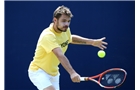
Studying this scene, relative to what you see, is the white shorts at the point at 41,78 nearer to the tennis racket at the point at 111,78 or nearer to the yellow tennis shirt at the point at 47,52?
the yellow tennis shirt at the point at 47,52

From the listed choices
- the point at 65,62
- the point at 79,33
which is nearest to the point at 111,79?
the point at 65,62

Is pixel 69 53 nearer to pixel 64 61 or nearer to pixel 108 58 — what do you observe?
pixel 108 58

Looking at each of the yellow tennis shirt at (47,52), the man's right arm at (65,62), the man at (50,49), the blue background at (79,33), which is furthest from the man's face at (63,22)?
the blue background at (79,33)

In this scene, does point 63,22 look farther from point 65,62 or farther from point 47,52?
point 65,62

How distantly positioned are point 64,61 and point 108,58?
8.27 feet

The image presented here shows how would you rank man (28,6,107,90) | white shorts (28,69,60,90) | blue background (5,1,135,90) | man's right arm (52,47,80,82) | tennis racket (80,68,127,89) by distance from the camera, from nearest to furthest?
1. man's right arm (52,47,80,82)
2. man (28,6,107,90)
3. white shorts (28,69,60,90)
4. tennis racket (80,68,127,89)
5. blue background (5,1,135,90)

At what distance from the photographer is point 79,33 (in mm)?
6133

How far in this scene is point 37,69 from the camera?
4.12m

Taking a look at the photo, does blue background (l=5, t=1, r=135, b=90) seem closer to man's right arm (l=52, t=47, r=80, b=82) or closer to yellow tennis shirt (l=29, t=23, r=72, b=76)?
yellow tennis shirt (l=29, t=23, r=72, b=76)

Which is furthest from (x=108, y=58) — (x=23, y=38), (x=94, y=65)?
(x=23, y=38)

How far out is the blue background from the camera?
6.13m

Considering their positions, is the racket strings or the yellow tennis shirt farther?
the racket strings

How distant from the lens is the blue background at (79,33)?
20.1 ft

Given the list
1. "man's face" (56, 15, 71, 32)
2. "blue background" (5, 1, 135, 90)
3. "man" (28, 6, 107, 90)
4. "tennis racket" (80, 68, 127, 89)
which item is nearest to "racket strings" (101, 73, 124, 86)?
"tennis racket" (80, 68, 127, 89)
